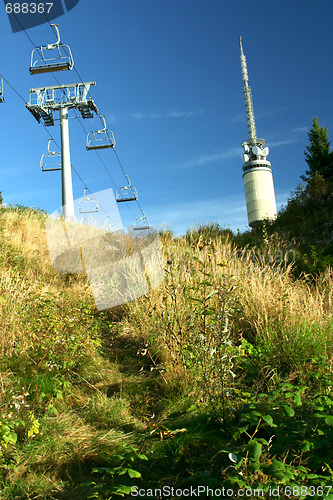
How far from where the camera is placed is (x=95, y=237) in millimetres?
8734

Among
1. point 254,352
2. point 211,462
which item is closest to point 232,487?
point 211,462

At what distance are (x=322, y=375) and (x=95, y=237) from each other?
6447 millimetres

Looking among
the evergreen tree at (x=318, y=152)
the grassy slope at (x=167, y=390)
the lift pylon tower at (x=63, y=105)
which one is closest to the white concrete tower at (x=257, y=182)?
the evergreen tree at (x=318, y=152)

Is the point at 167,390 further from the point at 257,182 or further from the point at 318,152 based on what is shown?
the point at 257,182

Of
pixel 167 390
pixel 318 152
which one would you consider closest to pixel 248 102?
pixel 318 152

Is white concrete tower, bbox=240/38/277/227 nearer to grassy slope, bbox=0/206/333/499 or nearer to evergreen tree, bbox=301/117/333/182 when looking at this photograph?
evergreen tree, bbox=301/117/333/182

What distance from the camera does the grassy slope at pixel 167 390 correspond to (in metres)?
2.19

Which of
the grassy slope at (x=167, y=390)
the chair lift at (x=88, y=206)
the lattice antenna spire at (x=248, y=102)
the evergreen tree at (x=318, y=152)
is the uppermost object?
the lattice antenna spire at (x=248, y=102)

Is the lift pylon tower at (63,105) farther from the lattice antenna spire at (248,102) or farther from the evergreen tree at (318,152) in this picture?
the lattice antenna spire at (248,102)

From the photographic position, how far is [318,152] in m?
35.6

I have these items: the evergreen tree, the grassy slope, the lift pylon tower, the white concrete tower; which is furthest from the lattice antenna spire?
the grassy slope

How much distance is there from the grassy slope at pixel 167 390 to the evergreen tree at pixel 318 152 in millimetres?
33544

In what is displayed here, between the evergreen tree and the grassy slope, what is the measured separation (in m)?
33.5

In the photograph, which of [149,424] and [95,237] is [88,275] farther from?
[149,424]
